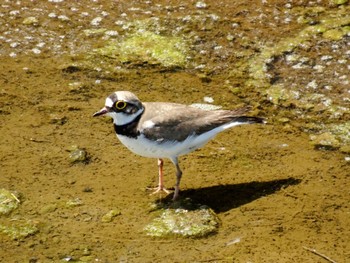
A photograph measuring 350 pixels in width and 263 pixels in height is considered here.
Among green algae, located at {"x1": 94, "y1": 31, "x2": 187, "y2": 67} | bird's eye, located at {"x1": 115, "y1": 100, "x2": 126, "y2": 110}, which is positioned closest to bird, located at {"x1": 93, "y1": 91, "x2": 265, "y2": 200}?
bird's eye, located at {"x1": 115, "y1": 100, "x2": 126, "y2": 110}

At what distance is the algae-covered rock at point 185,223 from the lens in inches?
247

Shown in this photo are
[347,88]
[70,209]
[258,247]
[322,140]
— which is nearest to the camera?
[258,247]

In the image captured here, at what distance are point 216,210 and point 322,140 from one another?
1701mm

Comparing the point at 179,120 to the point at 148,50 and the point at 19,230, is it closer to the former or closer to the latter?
the point at 19,230

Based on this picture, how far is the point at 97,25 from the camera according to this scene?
9.38m

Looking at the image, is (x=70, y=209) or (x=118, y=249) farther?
(x=70, y=209)

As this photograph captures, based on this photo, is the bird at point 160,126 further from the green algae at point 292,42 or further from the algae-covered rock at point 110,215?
Result: the green algae at point 292,42

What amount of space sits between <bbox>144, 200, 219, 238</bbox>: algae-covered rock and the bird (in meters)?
0.29

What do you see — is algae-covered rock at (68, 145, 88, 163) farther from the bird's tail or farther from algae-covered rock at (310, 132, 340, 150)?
algae-covered rock at (310, 132, 340, 150)

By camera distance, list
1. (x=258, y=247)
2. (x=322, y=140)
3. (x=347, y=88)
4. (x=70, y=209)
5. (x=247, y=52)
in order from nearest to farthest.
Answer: (x=258, y=247) → (x=70, y=209) → (x=322, y=140) → (x=347, y=88) → (x=247, y=52)

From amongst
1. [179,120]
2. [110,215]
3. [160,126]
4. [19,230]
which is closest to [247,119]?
[179,120]

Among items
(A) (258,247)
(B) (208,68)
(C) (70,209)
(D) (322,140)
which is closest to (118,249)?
(C) (70,209)

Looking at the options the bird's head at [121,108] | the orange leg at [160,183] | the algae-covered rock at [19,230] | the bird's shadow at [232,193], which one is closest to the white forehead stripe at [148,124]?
the bird's head at [121,108]

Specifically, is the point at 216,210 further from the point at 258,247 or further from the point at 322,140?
the point at 322,140
